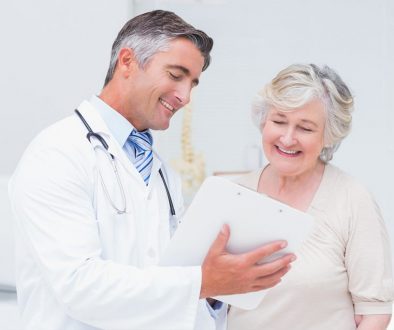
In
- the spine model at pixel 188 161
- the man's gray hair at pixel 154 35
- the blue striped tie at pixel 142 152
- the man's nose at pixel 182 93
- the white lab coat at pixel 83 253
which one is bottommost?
the spine model at pixel 188 161

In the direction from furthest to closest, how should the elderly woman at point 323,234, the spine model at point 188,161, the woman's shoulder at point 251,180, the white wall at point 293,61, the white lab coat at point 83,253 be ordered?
1. the spine model at point 188,161
2. the white wall at point 293,61
3. the woman's shoulder at point 251,180
4. the elderly woman at point 323,234
5. the white lab coat at point 83,253

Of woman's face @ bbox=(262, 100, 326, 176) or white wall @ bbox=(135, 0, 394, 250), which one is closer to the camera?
woman's face @ bbox=(262, 100, 326, 176)

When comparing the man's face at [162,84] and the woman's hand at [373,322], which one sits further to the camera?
the woman's hand at [373,322]

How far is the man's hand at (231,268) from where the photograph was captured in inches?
47.7

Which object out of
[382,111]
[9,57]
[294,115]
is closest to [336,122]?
[294,115]

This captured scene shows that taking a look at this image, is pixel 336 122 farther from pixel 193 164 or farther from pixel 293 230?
pixel 193 164

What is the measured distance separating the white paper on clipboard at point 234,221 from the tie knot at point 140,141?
0.29 m

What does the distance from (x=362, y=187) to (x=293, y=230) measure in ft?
1.41

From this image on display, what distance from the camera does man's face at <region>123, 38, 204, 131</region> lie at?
1404mm

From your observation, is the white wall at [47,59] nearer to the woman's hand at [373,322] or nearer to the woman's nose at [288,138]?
the woman's nose at [288,138]

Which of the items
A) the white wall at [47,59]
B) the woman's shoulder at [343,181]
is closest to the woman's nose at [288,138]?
the woman's shoulder at [343,181]

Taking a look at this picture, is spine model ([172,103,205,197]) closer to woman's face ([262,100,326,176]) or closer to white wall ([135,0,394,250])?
white wall ([135,0,394,250])

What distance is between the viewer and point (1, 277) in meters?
2.31

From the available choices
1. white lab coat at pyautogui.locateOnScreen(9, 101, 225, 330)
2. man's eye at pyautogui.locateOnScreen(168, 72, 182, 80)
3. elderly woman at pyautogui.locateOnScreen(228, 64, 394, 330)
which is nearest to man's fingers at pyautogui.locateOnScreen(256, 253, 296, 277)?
white lab coat at pyautogui.locateOnScreen(9, 101, 225, 330)
